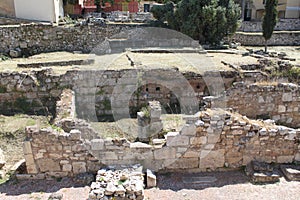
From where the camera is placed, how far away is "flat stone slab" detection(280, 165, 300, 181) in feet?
22.4

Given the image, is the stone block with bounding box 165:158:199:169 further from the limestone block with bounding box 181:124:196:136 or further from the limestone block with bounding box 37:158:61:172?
the limestone block with bounding box 37:158:61:172

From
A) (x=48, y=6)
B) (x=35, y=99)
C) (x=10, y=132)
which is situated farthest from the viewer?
(x=48, y=6)

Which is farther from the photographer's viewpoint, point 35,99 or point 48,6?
A: point 48,6

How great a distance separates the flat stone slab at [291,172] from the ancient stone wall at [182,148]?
27 centimetres

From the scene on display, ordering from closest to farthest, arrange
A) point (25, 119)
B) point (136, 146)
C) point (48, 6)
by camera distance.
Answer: point (136, 146) < point (25, 119) < point (48, 6)

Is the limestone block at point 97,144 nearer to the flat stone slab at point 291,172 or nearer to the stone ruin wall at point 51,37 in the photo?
the flat stone slab at point 291,172

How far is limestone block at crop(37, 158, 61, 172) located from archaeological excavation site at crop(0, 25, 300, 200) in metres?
0.02

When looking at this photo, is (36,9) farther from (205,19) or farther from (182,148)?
(182,148)

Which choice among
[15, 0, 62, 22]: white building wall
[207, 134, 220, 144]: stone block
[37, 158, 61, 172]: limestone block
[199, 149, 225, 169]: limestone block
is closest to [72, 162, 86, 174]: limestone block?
[37, 158, 61, 172]: limestone block

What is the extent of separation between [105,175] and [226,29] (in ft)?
58.1

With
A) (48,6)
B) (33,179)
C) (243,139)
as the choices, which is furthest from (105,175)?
(48,6)

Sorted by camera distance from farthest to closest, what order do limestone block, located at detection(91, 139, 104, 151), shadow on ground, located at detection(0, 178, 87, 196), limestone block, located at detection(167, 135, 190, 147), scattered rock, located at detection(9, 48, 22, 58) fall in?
1. scattered rock, located at detection(9, 48, 22, 58)
2. limestone block, located at detection(167, 135, 190, 147)
3. limestone block, located at detection(91, 139, 104, 151)
4. shadow on ground, located at detection(0, 178, 87, 196)

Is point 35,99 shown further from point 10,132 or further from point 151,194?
point 151,194

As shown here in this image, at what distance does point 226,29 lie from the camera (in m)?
21.3
